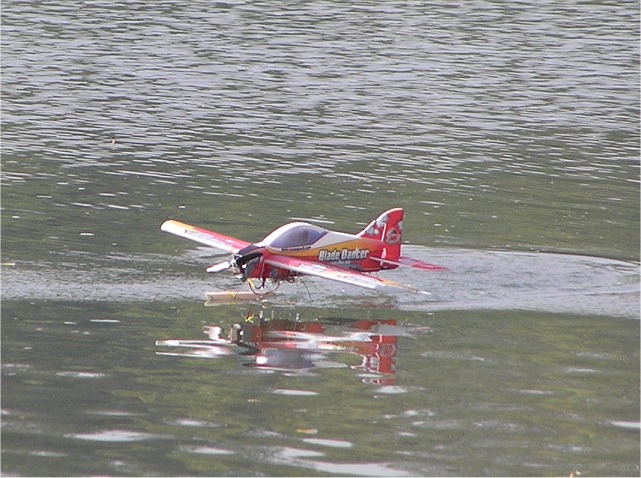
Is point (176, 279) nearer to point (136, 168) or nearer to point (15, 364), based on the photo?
point (15, 364)

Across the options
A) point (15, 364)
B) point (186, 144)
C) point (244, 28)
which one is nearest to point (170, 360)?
point (15, 364)

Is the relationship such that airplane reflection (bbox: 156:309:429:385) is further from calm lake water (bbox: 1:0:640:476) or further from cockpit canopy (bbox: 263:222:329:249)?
cockpit canopy (bbox: 263:222:329:249)

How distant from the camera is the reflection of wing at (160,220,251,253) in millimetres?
28109

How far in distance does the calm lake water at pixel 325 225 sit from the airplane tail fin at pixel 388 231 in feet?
2.32

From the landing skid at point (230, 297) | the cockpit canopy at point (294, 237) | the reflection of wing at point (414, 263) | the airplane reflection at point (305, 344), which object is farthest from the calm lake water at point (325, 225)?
the cockpit canopy at point (294, 237)

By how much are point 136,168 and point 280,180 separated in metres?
4.41

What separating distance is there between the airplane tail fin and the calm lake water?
2.32 ft

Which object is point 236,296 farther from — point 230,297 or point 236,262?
point 236,262

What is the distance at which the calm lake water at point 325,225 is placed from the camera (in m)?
19.7

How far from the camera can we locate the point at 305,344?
24312mm

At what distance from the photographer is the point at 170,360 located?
75.3ft

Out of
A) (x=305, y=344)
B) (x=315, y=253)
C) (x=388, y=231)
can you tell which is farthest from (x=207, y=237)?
(x=305, y=344)

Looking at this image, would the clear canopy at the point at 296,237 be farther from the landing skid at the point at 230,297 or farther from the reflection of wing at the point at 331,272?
the landing skid at the point at 230,297

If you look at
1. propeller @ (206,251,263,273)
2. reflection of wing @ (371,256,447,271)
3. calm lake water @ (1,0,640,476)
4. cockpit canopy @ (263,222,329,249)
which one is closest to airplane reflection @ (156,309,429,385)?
calm lake water @ (1,0,640,476)
